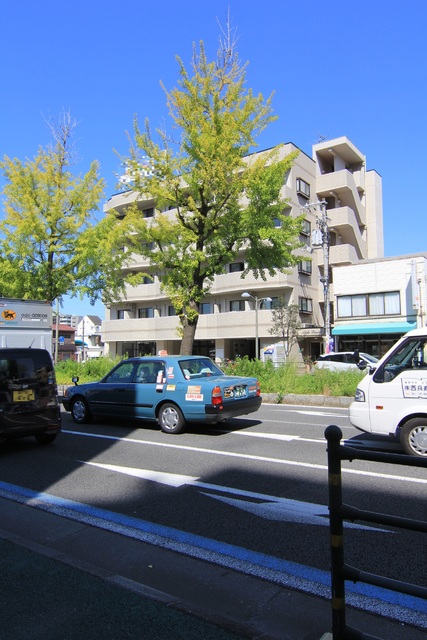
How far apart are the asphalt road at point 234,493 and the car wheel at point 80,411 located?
1.53m

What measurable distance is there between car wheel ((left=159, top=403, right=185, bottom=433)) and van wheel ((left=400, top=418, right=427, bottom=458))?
4.19 meters

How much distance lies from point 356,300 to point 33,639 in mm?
32540

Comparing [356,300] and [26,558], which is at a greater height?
[356,300]

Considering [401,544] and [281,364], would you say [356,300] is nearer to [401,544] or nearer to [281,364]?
[281,364]

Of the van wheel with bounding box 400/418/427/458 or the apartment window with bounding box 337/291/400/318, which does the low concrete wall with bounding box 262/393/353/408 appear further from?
the apartment window with bounding box 337/291/400/318

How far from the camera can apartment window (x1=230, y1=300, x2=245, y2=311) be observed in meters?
39.1

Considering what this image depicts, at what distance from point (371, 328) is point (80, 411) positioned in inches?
943

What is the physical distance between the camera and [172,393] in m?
9.55

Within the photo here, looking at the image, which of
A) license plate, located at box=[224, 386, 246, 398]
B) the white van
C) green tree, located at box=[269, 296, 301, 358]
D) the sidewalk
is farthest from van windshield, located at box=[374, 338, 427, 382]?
green tree, located at box=[269, 296, 301, 358]

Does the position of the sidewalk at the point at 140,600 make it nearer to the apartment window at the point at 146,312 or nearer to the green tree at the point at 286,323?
the green tree at the point at 286,323

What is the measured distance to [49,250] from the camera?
67.6 feet

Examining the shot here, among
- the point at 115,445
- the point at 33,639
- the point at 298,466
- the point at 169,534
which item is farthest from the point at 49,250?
the point at 33,639

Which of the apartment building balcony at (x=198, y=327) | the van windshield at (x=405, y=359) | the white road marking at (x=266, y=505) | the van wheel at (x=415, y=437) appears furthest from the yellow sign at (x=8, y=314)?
the apartment building balcony at (x=198, y=327)

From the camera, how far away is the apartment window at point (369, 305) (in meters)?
31.6
